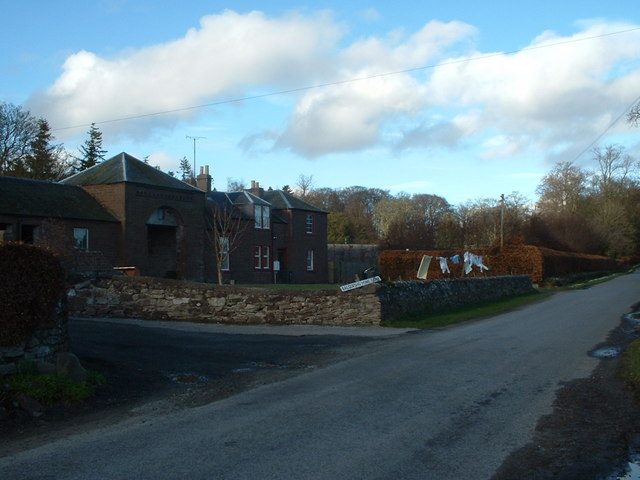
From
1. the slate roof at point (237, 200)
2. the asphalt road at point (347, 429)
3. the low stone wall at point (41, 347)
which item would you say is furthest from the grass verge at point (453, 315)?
the slate roof at point (237, 200)

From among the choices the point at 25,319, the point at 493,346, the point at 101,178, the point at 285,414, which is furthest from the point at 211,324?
the point at 101,178

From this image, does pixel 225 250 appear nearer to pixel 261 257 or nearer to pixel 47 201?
pixel 261 257

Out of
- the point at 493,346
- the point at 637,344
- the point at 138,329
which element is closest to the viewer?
the point at 637,344

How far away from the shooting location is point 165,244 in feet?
138

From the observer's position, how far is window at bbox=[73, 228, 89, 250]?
3504 centimetres

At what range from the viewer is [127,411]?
862cm

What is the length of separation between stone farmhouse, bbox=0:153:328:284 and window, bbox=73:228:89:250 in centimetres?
5

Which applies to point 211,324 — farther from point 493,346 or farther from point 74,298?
point 493,346

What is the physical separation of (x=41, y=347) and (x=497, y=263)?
4269 cm

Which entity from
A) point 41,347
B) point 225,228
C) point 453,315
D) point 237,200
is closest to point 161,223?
point 225,228

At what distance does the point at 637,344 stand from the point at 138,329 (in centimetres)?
1190

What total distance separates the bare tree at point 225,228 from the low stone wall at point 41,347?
105ft

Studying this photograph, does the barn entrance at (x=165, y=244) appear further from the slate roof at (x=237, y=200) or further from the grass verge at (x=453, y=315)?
the grass verge at (x=453, y=315)

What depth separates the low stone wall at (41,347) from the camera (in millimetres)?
9008
